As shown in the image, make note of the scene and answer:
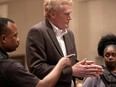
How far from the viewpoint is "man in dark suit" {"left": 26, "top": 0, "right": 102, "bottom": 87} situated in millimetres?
2168

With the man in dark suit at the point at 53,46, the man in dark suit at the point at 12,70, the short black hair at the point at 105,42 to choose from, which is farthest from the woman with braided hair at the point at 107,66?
the man in dark suit at the point at 12,70

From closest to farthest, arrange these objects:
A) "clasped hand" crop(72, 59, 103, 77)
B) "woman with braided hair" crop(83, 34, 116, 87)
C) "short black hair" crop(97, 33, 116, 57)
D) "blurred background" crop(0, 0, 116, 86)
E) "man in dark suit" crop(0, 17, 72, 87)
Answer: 1. "man in dark suit" crop(0, 17, 72, 87)
2. "clasped hand" crop(72, 59, 103, 77)
3. "woman with braided hair" crop(83, 34, 116, 87)
4. "short black hair" crop(97, 33, 116, 57)
5. "blurred background" crop(0, 0, 116, 86)

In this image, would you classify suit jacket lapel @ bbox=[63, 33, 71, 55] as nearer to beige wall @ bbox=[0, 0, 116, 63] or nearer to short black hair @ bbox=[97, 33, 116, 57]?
short black hair @ bbox=[97, 33, 116, 57]

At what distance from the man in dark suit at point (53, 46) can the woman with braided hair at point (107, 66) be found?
326 millimetres

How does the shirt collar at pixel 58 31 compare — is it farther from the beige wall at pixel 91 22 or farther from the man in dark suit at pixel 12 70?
the beige wall at pixel 91 22

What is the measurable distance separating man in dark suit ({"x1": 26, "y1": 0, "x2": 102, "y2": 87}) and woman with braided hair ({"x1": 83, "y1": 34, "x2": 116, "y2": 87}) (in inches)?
12.9

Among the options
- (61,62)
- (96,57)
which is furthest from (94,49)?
(61,62)

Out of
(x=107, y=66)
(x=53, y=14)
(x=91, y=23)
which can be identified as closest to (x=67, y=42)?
(x=53, y=14)

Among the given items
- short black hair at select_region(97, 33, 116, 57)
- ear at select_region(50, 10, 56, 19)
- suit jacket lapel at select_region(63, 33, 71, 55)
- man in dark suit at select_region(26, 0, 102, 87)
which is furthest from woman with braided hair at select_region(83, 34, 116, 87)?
ear at select_region(50, 10, 56, 19)

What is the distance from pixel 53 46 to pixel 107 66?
27.6 inches

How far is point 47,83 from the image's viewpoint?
5.83 feet

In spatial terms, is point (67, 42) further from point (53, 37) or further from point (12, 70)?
point (12, 70)

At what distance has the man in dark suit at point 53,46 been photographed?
2.17 meters

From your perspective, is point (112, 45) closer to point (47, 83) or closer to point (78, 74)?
point (78, 74)
